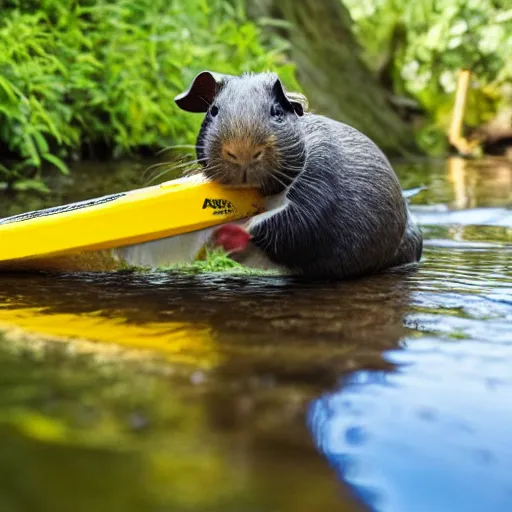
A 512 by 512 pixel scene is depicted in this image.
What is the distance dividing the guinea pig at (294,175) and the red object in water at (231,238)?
13mm

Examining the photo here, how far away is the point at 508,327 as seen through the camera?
7.90 ft

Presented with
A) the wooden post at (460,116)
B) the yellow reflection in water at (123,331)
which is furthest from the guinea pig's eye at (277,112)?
the wooden post at (460,116)

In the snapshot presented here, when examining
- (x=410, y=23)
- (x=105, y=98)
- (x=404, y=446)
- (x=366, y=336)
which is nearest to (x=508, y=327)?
(x=366, y=336)

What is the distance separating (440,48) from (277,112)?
14.4 m

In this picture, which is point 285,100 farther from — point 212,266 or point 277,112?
point 212,266

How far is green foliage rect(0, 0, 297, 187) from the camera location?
Answer: 18.4 feet

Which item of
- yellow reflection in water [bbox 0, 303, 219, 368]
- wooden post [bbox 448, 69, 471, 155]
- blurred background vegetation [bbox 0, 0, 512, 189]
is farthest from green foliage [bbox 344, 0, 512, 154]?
yellow reflection in water [bbox 0, 303, 219, 368]

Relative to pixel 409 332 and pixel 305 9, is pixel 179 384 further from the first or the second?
pixel 305 9

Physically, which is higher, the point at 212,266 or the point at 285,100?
the point at 285,100

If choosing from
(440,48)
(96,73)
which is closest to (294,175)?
(96,73)

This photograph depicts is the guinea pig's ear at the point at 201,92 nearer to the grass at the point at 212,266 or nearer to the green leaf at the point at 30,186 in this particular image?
the grass at the point at 212,266

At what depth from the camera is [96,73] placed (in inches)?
269

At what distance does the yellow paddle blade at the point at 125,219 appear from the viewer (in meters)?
3.17

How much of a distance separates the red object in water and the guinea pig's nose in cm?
33
